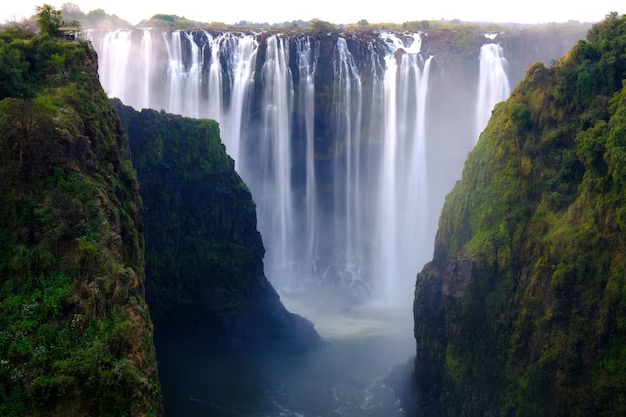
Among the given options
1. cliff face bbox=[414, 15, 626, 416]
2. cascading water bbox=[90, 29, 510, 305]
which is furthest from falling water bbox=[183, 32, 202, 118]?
cliff face bbox=[414, 15, 626, 416]

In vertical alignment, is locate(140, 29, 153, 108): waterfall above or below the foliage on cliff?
above

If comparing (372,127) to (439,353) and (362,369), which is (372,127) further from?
(439,353)

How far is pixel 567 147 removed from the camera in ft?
69.5

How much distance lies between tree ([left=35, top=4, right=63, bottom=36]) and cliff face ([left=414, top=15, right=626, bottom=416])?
1433cm

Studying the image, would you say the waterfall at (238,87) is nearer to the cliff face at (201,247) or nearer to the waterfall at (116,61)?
the waterfall at (116,61)

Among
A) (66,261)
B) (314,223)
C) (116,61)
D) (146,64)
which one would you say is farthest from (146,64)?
(66,261)

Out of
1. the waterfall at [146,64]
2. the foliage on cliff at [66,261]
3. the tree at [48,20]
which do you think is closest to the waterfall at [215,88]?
the waterfall at [146,64]

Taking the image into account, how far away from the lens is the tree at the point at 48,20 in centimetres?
2062

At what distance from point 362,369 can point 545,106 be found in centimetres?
1288

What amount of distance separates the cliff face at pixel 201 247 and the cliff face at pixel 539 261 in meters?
8.17

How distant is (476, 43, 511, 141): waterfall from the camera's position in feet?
127

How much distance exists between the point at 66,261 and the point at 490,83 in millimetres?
30493

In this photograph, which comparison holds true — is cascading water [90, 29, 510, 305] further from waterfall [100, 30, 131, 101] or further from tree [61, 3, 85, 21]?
tree [61, 3, 85, 21]

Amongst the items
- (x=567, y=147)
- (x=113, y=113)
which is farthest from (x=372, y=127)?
(x=113, y=113)
